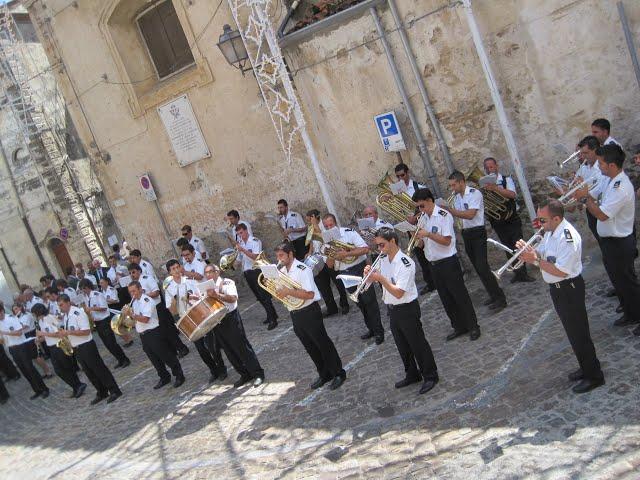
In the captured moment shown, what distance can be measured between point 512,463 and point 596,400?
3.39 ft

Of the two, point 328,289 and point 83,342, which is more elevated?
point 83,342

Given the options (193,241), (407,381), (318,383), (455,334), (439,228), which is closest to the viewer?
(407,381)

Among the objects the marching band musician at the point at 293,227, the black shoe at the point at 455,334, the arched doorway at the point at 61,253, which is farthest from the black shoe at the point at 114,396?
the arched doorway at the point at 61,253

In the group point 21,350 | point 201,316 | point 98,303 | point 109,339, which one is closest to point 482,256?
point 201,316

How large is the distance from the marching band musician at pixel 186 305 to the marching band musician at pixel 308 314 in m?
1.84

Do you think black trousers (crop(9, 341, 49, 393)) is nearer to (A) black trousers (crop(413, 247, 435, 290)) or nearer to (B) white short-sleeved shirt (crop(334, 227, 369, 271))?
(B) white short-sleeved shirt (crop(334, 227, 369, 271))

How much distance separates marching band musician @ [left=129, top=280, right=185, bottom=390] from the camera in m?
8.97

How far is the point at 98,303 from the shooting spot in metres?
11.8

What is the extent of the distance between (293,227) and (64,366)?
4.82 meters

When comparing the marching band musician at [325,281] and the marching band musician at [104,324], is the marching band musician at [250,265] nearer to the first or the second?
the marching band musician at [325,281]

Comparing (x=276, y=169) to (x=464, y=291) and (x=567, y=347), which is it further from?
(x=567, y=347)

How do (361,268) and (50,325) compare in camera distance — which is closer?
(361,268)

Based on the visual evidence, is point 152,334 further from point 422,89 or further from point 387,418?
point 422,89

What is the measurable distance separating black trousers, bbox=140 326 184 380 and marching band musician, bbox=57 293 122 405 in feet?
2.95
